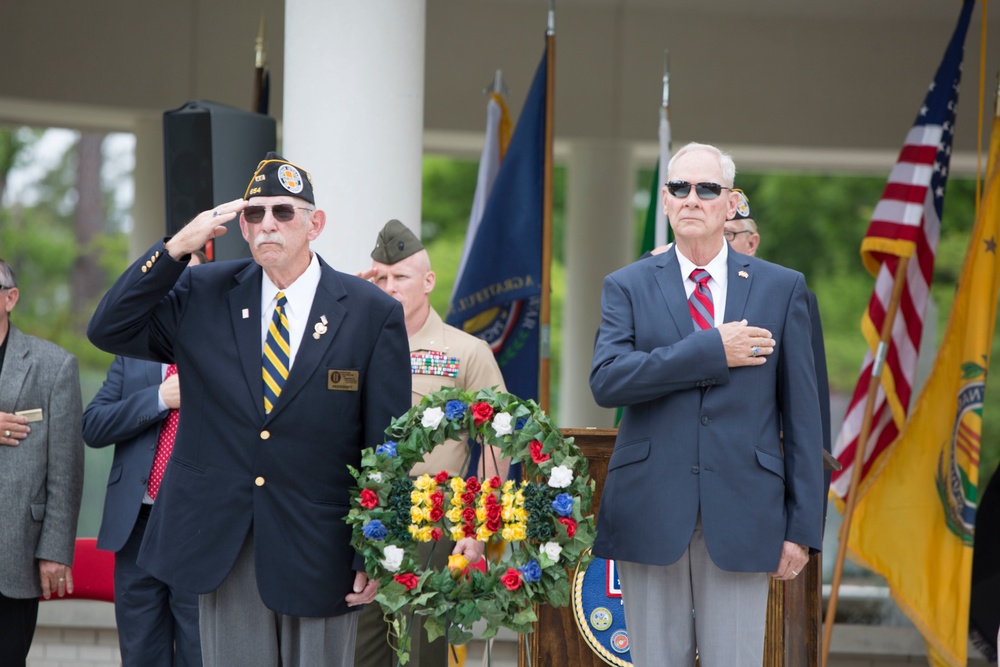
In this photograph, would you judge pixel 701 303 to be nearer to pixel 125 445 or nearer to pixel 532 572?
pixel 532 572

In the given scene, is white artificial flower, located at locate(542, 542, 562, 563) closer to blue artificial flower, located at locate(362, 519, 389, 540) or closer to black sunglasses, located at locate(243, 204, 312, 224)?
blue artificial flower, located at locate(362, 519, 389, 540)

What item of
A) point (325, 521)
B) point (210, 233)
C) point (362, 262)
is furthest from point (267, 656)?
point (362, 262)

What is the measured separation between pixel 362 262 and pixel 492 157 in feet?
5.58

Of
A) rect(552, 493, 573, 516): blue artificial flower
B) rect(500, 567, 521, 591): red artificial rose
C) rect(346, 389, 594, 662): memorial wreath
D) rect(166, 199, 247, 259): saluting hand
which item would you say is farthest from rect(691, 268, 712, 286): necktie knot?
rect(166, 199, 247, 259): saluting hand

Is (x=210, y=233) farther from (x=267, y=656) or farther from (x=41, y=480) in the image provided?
(x=41, y=480)

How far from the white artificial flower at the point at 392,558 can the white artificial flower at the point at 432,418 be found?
0.31 meters

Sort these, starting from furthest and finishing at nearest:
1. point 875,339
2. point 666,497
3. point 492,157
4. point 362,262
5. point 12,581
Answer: point 492,157
point 875,339
point 362,262
point 12,581
point 666,497

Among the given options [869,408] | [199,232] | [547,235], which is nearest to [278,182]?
[199,232]

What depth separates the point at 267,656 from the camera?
122 inches

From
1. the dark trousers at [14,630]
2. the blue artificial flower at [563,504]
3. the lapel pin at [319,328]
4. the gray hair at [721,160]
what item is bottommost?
the dark trousers at [14,630]

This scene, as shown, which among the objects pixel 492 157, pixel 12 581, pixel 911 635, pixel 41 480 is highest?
pixel 492 157

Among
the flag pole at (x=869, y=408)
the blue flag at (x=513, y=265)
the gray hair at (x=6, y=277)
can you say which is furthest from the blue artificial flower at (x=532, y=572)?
the flag pole at (x=869, y=408)

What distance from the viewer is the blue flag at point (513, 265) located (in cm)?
598

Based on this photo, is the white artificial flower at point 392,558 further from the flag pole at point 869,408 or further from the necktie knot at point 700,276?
the flag pole at point 869,408
